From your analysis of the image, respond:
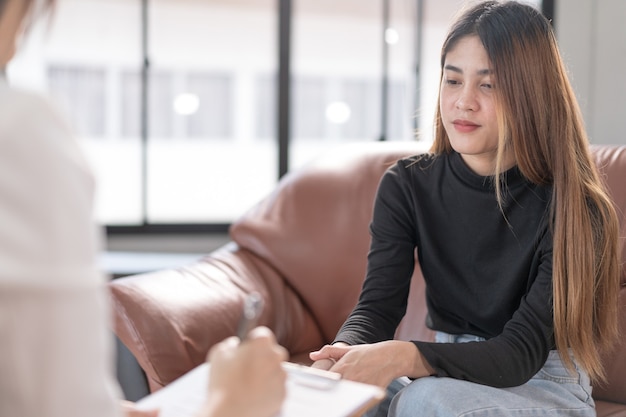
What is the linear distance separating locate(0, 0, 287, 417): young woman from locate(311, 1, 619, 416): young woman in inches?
31.9

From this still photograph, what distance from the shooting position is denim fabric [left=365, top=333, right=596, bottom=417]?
133 centimetres

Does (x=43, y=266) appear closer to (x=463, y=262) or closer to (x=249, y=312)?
(x=249, y=312)

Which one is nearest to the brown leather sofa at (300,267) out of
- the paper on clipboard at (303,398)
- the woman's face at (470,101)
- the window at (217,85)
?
the woman's face at (470,101)

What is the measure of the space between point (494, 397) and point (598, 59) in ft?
7.28

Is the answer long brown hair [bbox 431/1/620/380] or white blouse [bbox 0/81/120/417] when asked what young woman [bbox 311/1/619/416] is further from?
white blouse [bbox 0/81/120/417]

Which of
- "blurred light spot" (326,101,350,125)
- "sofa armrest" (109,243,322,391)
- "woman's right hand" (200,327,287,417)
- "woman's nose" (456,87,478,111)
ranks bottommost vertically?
"sofa armrest" (109,243,322,391)

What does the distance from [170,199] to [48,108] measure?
3.56m

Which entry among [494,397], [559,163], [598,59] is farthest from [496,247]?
[598,59]

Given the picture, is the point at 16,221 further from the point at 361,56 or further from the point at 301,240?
the point at 361,56

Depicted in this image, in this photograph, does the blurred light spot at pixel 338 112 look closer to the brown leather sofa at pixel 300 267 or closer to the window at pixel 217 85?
the window at pixel 217 85

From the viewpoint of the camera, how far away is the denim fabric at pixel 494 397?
1328mm

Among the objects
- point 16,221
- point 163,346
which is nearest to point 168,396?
point 16,221

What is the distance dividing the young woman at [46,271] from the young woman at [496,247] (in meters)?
0.81

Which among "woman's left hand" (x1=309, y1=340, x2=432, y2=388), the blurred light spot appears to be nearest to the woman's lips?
"woman's left hand" (x1=309, y1=340, x2=432, y2=388)
